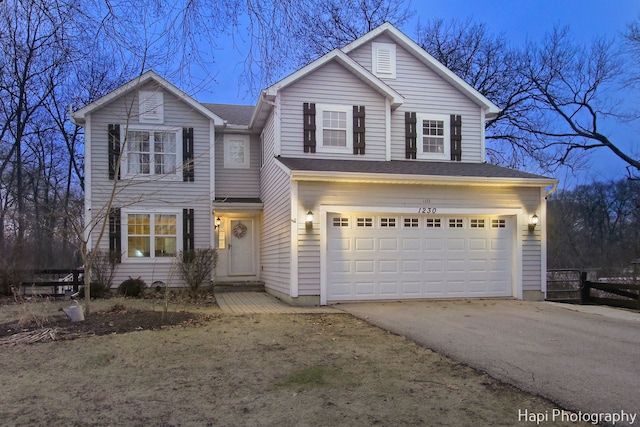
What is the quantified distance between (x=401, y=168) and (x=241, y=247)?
6053 mm

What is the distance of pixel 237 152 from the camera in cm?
1552

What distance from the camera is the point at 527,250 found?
11930 millimetres

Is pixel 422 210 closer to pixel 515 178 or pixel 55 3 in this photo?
pixel 515 178

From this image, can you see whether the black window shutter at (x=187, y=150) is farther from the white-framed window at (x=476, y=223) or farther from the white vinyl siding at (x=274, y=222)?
the white-framed window at (x=476, y=223)

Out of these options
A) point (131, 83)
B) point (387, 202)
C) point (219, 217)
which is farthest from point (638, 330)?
point (131, 83)

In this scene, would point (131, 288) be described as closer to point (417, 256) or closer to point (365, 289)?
point (365, 289)

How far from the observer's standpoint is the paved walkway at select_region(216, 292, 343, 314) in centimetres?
1001

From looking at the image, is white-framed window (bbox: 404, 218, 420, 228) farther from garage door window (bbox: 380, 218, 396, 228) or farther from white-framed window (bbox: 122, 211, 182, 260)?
white-framed window (bbox: 122, 211, 182, 260)

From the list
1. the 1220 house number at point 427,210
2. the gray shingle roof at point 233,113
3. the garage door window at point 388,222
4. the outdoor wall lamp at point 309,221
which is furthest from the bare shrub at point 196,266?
the 1220 house number at point 427,210

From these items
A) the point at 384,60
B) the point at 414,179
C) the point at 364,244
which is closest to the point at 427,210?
the point at 414,179

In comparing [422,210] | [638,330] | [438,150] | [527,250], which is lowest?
[638,330]

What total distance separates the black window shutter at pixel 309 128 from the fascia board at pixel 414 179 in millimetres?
2147

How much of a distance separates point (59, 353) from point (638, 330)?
8.80 metres

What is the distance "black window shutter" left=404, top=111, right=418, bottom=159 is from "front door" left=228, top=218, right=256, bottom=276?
538cm
